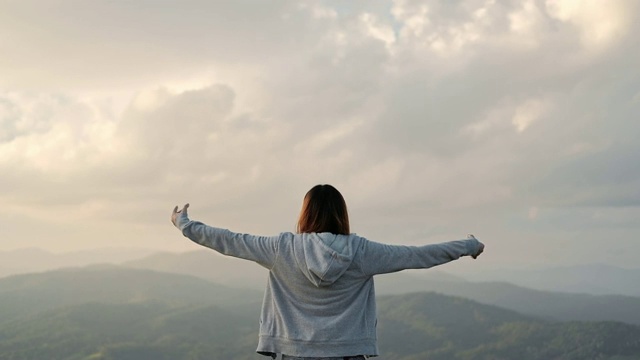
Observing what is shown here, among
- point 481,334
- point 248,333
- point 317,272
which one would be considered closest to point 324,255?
point 317,272

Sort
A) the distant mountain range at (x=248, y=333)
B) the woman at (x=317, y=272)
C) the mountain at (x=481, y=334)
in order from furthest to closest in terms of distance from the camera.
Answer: the distant mountain range at (x=248, y=333) → the mountain at (x=481, y=334) → the woman at (x=317, y=272)

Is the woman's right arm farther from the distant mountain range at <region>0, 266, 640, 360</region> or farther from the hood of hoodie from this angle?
the distant mountain range at <region>0, 266, 640, 360</region>

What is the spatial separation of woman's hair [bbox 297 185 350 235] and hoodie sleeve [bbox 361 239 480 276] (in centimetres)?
22

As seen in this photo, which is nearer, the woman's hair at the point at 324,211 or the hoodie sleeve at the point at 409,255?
the woman's hair at the point at 324,211

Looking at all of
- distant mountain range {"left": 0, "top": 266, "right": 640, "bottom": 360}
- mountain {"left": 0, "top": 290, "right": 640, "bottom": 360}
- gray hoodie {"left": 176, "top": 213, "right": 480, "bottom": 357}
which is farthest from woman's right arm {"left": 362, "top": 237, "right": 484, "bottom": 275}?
mountain {"left": 0, "top": 290, "right": 640, "bottom": 360}

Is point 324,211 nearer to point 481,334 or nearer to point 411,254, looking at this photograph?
point 411,254

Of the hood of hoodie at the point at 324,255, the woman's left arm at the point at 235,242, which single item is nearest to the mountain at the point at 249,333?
the woman's left arm at the point at 235,242

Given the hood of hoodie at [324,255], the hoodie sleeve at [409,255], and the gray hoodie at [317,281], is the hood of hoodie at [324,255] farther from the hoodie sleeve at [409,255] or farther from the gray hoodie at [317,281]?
the hoodie sleeve at [409,255]

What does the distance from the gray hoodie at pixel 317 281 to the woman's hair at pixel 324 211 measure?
0.06 m

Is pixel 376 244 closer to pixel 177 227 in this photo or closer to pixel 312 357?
pixel 312 357

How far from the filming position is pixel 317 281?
4.66m

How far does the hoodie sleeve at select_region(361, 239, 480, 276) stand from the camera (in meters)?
4.71

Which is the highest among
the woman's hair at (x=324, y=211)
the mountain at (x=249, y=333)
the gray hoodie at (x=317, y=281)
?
the mountain at (x=249, y=333)

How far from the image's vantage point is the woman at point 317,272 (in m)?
4.62
